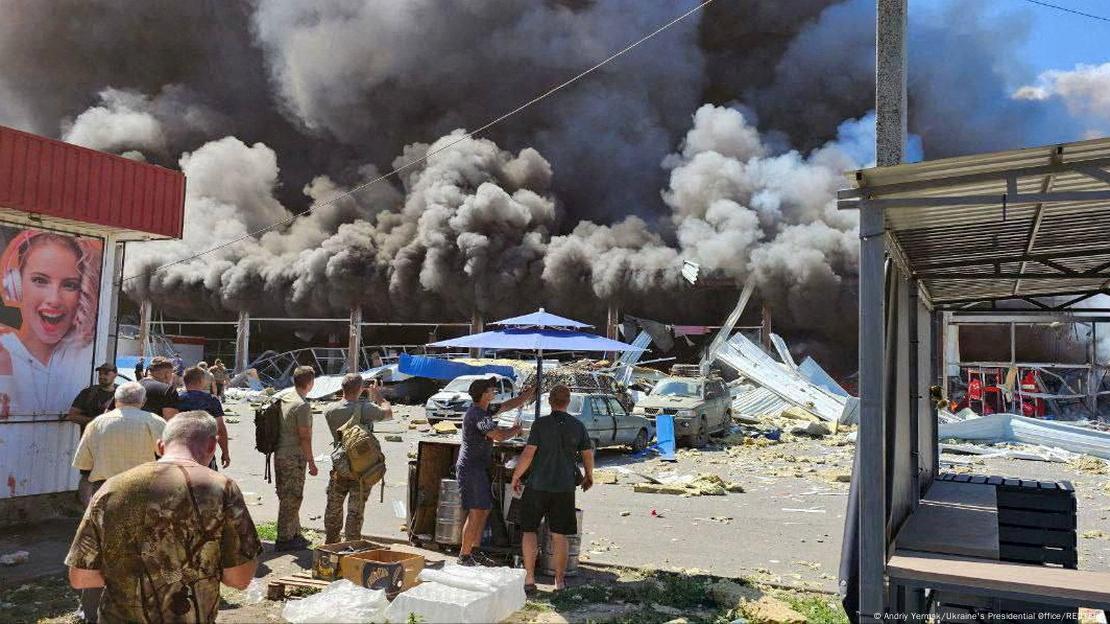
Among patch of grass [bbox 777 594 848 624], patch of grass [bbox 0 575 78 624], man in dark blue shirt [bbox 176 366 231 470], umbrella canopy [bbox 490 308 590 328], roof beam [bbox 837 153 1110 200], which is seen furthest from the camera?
umbrella canopy [bbox 490 308 590 328]

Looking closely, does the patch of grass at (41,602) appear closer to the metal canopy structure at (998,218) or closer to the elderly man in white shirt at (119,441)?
the elderly man in white shirt at (119,441)

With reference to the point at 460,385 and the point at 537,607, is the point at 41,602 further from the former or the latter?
the point at 460,385

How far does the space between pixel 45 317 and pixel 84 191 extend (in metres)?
1.32

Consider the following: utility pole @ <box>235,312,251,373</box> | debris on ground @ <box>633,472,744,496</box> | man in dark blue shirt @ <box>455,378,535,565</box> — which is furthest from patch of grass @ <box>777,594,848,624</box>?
utility pole @ <box>235,312,251,373</box>

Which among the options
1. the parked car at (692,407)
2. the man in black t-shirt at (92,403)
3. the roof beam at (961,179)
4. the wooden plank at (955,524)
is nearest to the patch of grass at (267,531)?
the man in black t-shirt at (92,403)

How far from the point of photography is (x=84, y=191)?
805 centimetres

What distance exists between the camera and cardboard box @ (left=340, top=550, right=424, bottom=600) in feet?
18.1

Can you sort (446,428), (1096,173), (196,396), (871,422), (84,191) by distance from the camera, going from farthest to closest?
(446,428), (84,191), (196,396), (871,422), (1096,173)

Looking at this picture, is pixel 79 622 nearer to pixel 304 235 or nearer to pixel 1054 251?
pixel 1054 251

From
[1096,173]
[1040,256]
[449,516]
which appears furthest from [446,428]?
[1096,173]

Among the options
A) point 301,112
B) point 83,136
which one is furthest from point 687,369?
point 83,136

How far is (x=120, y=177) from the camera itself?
8.42 metres

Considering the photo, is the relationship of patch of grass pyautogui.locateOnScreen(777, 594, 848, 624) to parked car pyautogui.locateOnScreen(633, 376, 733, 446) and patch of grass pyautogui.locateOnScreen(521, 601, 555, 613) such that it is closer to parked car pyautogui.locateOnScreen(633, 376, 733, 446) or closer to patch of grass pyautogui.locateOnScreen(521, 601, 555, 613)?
patch of grass pyautogui.locateOnScreen(521, 601, 555, 613)

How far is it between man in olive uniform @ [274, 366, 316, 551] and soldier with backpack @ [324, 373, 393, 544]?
0.25 meters
